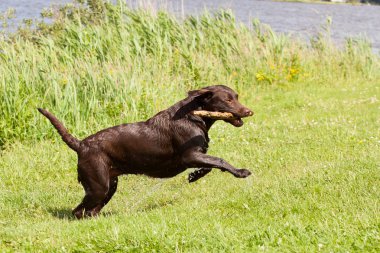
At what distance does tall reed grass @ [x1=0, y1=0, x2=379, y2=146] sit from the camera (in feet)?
37.5

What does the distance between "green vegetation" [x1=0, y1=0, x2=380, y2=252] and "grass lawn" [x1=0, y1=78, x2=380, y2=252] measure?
0.02 meters

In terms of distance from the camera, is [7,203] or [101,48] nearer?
[7,203]

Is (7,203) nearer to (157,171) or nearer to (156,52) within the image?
(157,171)

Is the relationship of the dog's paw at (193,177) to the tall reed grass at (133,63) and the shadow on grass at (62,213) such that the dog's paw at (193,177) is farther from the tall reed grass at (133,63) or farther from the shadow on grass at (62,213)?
the tall reed grass at (133,63)

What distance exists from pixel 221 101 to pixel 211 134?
13.5 ft

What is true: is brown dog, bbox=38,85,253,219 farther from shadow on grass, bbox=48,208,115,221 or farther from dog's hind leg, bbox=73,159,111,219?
shadow on grass, bbox=48,208,115,221

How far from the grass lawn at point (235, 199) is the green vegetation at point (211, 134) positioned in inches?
0.8

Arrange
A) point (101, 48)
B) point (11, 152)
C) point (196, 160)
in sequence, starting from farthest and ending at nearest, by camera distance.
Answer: point (101, 48)
point (11, 152)
point (196, 160)

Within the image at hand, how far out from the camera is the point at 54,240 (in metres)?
5.83

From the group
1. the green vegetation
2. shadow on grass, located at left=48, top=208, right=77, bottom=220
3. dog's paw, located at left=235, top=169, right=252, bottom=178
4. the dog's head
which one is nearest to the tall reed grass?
the green vegetation

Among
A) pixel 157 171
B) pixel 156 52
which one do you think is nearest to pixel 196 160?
pixel 157 171

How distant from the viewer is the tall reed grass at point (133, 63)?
11422 mm

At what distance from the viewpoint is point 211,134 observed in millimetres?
11367

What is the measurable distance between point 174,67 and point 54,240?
991cm
